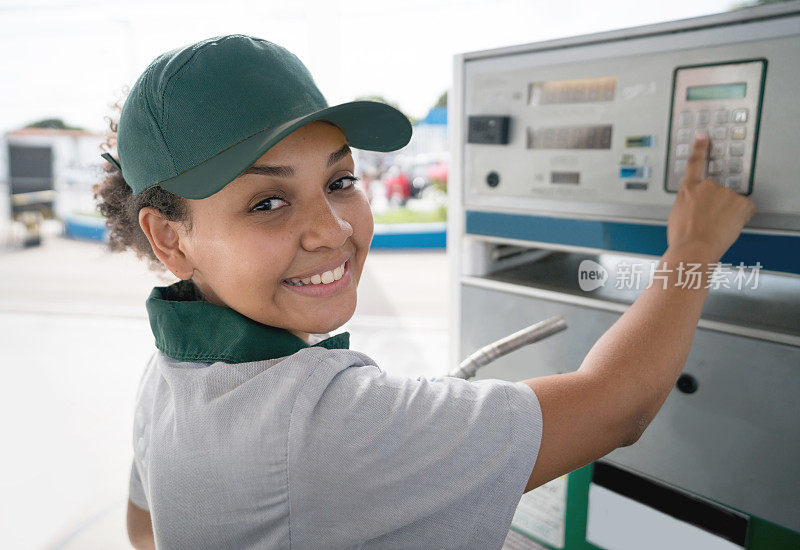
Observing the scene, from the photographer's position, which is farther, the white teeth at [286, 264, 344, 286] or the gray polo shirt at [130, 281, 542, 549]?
the white teeth at [286, 264, 344, 286]

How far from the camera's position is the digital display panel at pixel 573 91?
979 millimetres

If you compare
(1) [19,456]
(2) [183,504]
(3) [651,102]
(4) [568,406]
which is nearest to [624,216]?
(3) [651,102]

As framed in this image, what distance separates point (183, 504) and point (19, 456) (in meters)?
2.78

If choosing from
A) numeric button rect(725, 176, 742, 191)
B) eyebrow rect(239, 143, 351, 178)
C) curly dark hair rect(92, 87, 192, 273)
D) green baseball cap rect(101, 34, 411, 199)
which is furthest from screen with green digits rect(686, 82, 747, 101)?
curly dark hair rect(92, 87, 192, 273)

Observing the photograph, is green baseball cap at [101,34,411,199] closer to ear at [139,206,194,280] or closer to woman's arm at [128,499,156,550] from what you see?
ear at [139,206,194,280]

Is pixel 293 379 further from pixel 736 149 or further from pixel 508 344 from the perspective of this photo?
pixel 736 149

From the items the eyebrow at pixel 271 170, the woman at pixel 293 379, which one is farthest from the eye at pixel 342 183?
the eyebrow at pixel 271 170

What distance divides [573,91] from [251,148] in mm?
630

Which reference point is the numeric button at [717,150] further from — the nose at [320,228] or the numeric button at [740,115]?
the nose at [320,228]

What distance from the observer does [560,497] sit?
1156 mm

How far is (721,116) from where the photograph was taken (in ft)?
2.82

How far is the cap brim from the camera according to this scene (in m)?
0.64

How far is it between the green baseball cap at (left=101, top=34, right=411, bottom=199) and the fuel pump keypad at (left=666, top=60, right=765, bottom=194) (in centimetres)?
52

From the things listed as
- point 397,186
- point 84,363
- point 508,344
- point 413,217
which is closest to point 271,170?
point 508,344
